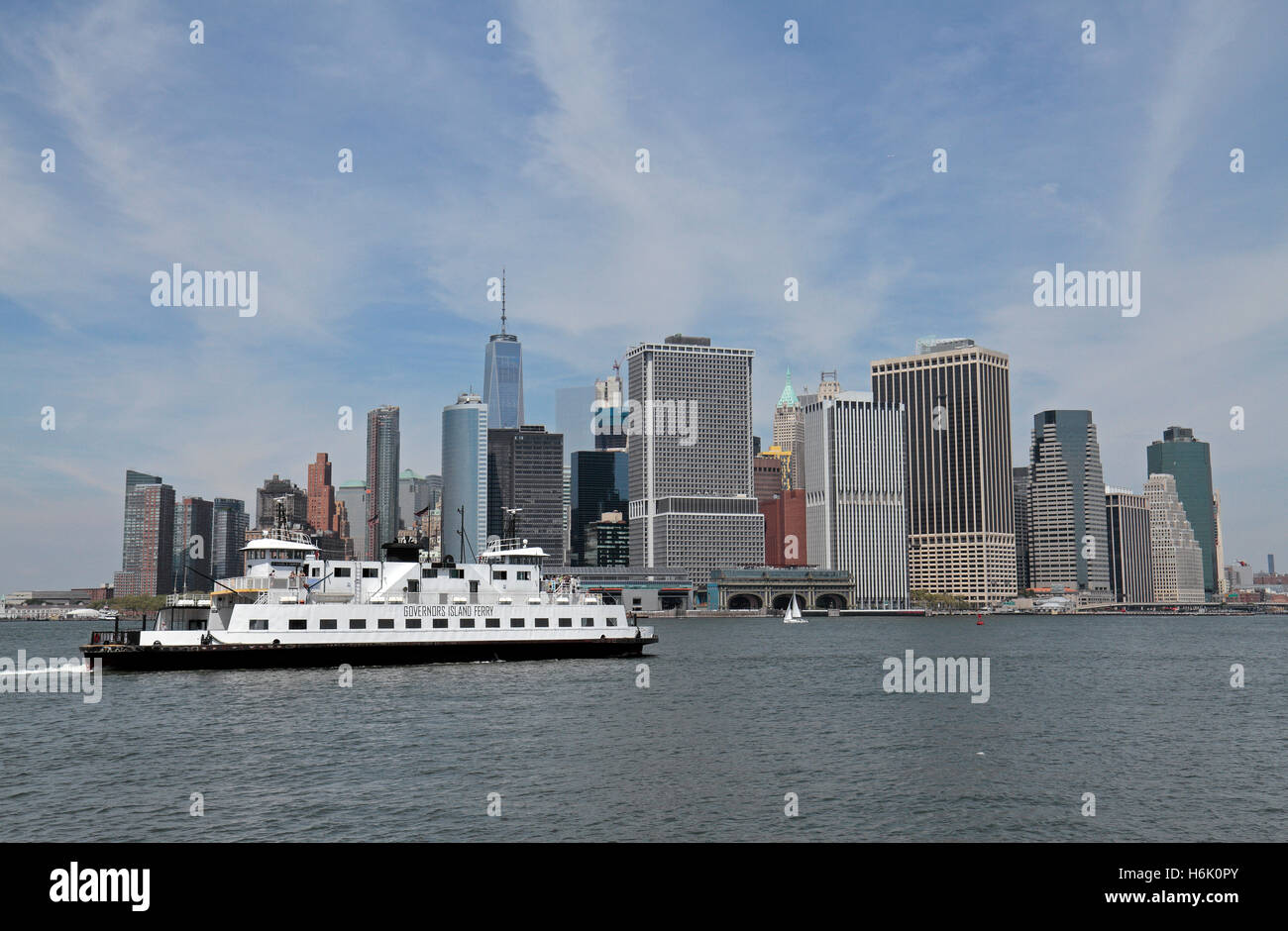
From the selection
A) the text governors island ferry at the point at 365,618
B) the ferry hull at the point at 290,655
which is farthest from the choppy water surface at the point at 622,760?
the text governors island ferry at the point at 365,618

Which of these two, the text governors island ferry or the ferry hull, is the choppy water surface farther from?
the text governors island ferry

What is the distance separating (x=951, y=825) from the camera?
27438 millimetres

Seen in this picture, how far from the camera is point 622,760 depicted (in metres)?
36.7

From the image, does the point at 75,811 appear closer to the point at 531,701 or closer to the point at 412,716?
the point at 412,716

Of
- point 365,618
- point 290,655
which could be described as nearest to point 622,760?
point 290,655

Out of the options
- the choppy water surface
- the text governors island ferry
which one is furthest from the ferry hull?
the choppy water surface

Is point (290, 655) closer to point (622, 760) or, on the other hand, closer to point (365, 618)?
point (365, 618)

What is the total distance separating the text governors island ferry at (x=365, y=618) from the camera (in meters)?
67.6

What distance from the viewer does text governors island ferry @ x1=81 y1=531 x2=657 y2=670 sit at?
67.6 metres

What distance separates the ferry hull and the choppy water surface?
1297 millimetres

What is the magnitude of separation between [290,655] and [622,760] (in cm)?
3840
